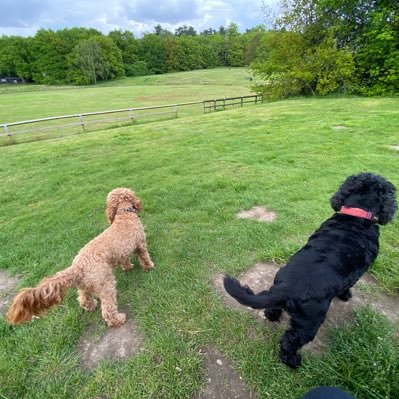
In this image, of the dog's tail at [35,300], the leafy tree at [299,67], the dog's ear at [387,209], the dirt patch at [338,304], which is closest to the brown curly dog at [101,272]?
the dog's tail at [35,300]

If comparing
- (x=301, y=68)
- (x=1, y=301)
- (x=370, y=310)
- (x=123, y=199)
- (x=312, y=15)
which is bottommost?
(x=1, y=301)

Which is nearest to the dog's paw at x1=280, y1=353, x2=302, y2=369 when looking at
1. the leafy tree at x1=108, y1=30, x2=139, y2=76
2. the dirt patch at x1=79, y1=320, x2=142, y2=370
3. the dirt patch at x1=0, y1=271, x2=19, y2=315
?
the dirt patch at x1=79, y1=320, x2=142, y2=370

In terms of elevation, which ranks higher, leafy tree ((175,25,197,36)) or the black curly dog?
leafy tree ((175,25,197,36))

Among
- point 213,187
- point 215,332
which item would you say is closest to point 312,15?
point 213,187

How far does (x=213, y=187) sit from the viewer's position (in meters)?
4.74

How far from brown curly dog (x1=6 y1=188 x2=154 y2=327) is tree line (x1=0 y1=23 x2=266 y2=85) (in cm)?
5455

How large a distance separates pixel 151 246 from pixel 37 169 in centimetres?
466

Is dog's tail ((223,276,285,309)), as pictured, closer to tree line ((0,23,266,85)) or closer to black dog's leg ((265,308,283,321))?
black dog's leg ((265,308,283,321))

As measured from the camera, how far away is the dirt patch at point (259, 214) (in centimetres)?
376

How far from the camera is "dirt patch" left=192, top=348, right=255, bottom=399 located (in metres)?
1.85

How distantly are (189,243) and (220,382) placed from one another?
5.46 ft

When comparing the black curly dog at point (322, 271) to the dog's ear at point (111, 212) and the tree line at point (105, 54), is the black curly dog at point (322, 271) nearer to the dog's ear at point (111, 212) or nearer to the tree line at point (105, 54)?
the dog's ear at point (111, 212)

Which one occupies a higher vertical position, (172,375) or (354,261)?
(354,261)

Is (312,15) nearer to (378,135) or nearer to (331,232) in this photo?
(378,135)
